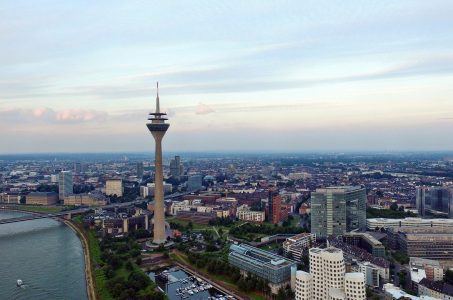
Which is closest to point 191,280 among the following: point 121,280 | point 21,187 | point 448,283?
point 121,280

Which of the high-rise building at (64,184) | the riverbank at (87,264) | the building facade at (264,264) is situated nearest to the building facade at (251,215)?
the riverbank at (87,264)

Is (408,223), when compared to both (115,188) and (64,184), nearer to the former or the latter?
(115,188)

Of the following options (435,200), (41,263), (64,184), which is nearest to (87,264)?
(41,263)

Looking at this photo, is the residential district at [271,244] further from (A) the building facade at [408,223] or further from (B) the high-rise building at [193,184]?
(B) the high-rise building at [193,184]

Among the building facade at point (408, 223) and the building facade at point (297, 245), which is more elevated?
the building facade at point (408, 223)

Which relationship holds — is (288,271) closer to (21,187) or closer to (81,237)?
(81,237)

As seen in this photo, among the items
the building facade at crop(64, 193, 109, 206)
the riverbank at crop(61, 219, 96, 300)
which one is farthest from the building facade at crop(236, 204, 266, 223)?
the building facade at crop(64, 193, 109, 206)
